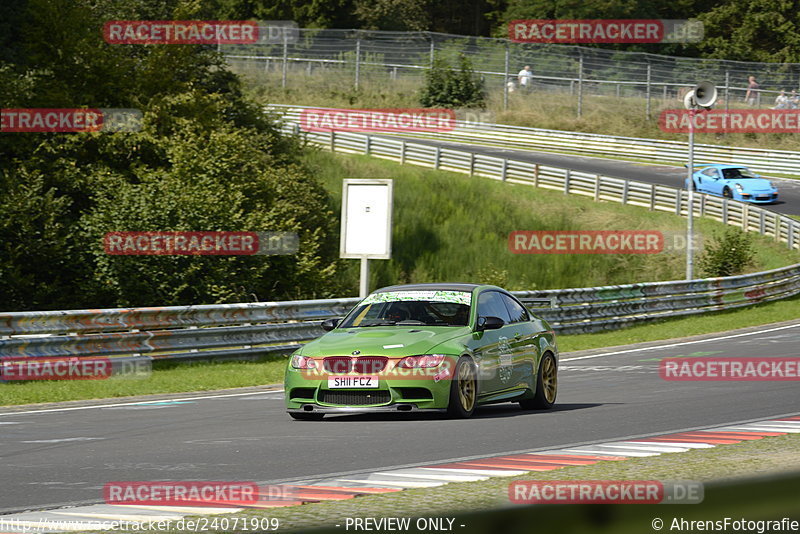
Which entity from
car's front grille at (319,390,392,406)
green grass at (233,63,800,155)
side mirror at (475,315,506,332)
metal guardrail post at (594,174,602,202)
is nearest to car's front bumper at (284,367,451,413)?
car's front grille at (319,390,392,406)

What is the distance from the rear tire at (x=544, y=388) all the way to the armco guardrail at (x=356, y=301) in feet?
10.5

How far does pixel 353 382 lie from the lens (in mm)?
11867

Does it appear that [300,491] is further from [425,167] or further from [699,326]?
[425,167]

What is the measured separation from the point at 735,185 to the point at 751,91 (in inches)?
509

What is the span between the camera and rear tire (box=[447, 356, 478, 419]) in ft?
39.2

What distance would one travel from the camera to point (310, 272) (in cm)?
2977

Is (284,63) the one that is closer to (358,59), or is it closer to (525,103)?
(358,59)

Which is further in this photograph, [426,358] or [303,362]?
[303,362]

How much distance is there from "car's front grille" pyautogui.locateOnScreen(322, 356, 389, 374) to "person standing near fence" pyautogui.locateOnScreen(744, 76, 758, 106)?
4932 cm

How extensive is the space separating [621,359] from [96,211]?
1334 cm

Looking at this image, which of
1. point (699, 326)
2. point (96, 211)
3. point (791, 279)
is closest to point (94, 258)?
point (96, 211)

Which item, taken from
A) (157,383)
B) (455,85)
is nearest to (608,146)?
(455,85)

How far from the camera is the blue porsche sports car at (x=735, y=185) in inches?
1832

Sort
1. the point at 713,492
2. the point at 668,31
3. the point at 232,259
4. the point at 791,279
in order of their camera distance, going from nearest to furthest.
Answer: the point at 713,492 < the point at 232,259 < the point at 791,279 < the point at 668,31
